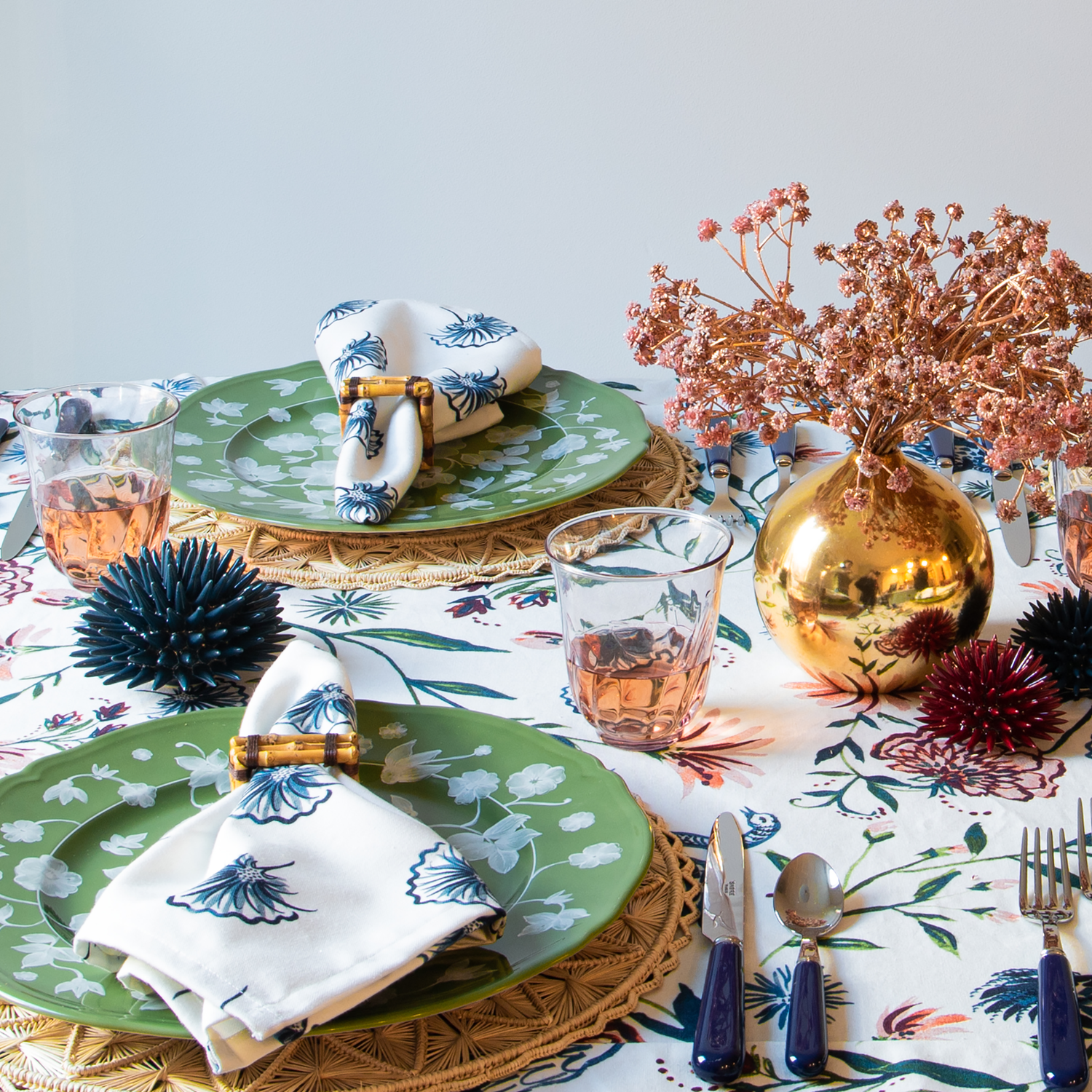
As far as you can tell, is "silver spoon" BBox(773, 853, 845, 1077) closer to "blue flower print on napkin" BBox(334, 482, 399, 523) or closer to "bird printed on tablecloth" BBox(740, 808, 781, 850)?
"bird printed on tablecloth" BBox(740, 808, 781, 850)

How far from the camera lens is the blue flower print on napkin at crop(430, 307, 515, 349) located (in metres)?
1.20

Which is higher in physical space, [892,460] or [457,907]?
[892,460]

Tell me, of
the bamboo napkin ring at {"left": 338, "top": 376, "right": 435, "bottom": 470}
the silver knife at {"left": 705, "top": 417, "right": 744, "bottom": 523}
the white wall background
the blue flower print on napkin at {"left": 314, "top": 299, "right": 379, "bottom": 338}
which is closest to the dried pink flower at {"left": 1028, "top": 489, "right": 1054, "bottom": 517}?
the silver knife at {"left": 705, "top": 417, "right": 744, "bottom": 523}

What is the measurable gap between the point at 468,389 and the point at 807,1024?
74cm

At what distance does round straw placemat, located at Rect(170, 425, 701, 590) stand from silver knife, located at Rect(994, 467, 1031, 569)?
0.86ft

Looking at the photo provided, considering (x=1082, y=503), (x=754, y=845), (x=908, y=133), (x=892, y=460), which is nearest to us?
(x=754, y=845)

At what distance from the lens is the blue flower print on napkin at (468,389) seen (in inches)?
44.1

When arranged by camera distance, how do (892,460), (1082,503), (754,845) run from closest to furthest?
(754,845) < (892,460) < (1082,503)

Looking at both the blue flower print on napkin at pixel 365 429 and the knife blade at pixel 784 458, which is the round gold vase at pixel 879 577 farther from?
the blue flower print on napkin at pixel 365 429

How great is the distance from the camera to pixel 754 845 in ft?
2.10

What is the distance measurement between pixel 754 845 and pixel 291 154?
8.83ft

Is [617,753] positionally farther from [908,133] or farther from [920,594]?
[908,133]

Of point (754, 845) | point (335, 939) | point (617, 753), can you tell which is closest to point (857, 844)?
point (754, 845)

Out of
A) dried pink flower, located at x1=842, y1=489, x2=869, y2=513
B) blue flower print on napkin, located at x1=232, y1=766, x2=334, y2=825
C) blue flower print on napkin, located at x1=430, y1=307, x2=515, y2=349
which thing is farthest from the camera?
blue flower print on napkin, located at x1=430, y1=307, x2=515, y2=349
